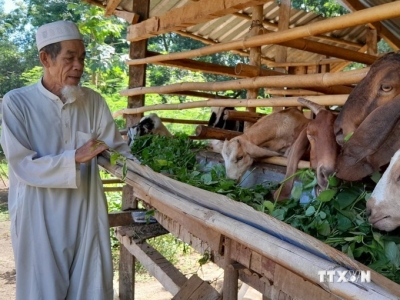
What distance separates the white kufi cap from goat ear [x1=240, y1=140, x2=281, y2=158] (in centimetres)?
121

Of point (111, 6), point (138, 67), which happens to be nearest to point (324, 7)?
point (111, 6)

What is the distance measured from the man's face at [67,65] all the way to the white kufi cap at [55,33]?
3 cm

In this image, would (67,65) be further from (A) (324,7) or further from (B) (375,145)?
(A) (324,7)

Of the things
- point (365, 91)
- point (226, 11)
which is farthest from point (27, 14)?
point (365, 91)

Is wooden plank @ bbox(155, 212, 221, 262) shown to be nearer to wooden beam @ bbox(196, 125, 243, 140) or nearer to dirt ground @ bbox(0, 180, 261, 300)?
wooden beam @ bbox(196, 125, 243, 140)

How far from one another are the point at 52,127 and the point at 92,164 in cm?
33

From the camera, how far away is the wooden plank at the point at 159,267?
8.86 feet

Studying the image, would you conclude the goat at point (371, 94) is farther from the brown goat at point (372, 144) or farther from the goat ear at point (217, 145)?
the goat ear at point (217, 145)

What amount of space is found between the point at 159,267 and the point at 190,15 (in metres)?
1.91

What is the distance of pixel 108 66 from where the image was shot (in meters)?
12.2

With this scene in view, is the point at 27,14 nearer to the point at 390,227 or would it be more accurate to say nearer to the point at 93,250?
the point at 93,250

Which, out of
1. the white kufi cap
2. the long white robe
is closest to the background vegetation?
the long white robe

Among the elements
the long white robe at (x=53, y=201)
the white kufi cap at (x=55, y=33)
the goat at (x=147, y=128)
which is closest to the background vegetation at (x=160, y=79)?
the long white robe at (x=53, y=201)

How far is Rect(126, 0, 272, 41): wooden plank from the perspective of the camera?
2.96m
